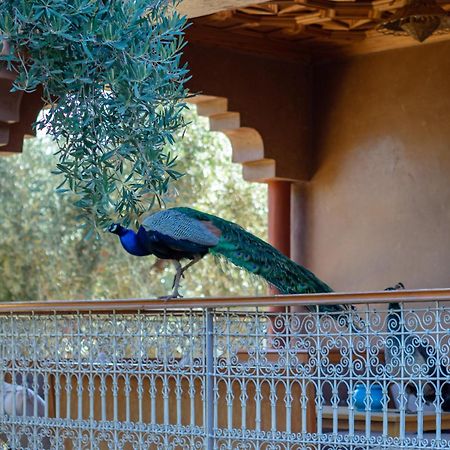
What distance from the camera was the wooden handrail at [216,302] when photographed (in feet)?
16.2

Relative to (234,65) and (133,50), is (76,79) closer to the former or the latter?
(133,50)

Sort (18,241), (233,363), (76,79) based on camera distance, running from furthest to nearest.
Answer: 1. (18,241)
2. (233,363)
3. (76,79)

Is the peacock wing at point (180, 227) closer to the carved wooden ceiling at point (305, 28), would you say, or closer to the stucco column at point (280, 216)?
the carved wooden ceiling at point (305, 28)

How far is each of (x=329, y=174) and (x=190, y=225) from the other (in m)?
3.80

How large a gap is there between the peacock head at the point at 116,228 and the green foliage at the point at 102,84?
30.2 inches

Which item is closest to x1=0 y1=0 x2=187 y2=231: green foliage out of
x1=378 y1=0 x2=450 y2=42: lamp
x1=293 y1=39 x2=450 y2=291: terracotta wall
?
x1=378 y1=0 x2=450 y2=42: lamp

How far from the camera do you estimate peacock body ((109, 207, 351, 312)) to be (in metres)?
6.42

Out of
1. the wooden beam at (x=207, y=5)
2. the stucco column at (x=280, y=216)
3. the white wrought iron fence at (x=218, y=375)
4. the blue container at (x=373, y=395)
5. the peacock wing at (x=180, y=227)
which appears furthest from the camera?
the stucco column at (x=280, y=216)

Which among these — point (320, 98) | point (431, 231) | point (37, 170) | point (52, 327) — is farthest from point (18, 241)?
point (52, 327)

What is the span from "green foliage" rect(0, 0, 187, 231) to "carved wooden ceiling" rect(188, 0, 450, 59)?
3244 mm

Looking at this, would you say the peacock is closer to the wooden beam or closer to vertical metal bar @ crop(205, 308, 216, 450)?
vertical metal bar @ crop(205, 308, 216, 450)

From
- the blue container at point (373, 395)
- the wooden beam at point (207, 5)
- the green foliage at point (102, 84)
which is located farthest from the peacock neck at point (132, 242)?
the wooden beam at point (207, 5)

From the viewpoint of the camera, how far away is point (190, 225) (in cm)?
646

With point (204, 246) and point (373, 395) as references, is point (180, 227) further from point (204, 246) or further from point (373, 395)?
point (373, 395)
